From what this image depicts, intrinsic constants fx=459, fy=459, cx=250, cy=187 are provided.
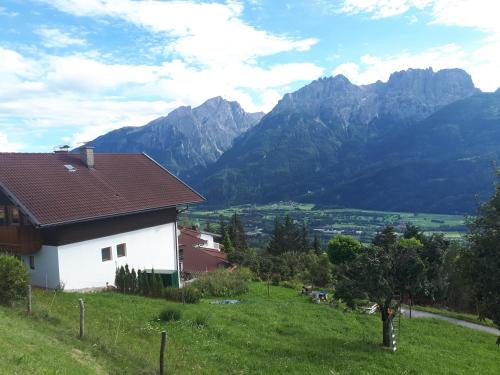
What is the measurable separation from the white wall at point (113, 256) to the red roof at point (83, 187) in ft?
6.17

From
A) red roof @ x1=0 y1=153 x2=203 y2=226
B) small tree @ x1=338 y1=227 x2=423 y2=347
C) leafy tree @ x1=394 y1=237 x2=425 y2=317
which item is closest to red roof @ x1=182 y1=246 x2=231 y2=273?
red roof @ x1=0 y1=153 x2=203 y2=226

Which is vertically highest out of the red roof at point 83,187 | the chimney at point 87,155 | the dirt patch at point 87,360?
the chimney at point 87,155

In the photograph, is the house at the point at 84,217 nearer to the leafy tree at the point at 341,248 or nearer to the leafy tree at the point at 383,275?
the leafy tree at the point at 383,275

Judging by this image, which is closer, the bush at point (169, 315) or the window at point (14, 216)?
the bush at point (169, 315)

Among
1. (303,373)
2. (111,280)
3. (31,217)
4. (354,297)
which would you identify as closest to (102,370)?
(303,373)

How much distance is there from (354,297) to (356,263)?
1426 mm

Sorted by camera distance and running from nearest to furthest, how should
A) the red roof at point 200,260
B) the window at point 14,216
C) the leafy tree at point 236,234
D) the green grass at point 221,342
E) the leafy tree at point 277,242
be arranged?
the green grass at point 221,342 < the window at point 14,216 < the red roof at point 200,260 < the leafy tree at point 277,242 < the leafy tree at point 236,234

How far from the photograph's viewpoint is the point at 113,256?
2859 cm

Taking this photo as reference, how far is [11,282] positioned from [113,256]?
418 inches

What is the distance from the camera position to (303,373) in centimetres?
1491

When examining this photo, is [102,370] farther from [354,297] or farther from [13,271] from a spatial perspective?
[354,297]

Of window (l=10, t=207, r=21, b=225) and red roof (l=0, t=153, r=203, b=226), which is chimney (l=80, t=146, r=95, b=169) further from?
window (l=10, t=207, r=21, b=225)

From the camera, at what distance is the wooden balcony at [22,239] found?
24.7m

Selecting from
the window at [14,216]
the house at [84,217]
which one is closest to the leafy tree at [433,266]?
the house at [84,217]
